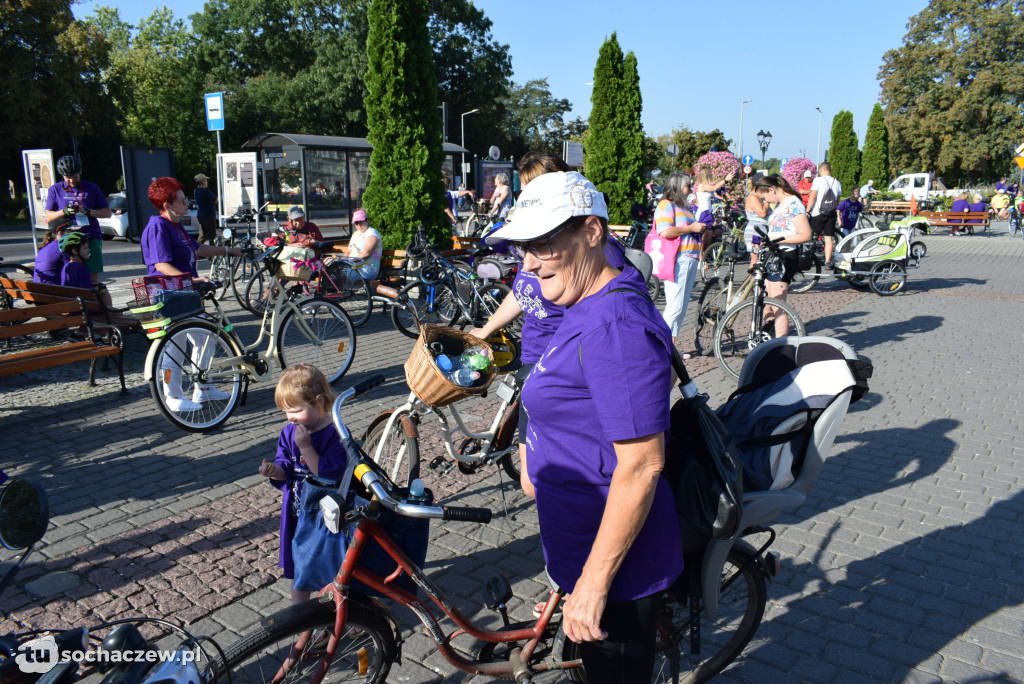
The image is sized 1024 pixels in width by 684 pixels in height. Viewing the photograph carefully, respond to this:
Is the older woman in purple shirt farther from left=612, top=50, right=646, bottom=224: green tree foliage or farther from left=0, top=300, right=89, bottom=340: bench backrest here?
left=612, top=50, right=646, bottom=224: green tree foliage

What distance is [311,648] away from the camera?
7.16ft

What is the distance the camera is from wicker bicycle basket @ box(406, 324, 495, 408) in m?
3.52

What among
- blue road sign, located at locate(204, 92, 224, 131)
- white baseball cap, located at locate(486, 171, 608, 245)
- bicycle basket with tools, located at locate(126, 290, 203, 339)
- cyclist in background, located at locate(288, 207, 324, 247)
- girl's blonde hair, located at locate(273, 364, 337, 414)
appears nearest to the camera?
white baseball cap, located at locate(486, 171, 608, 245)

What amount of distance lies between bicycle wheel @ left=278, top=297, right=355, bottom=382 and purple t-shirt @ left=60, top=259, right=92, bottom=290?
2.64 metres

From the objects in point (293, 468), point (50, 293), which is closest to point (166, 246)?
point (50, 293)

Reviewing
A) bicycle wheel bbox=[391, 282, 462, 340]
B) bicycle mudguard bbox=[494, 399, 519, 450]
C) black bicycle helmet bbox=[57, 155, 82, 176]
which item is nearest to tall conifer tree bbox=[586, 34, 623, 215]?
bicycle wheel bbox=[391, 282, 462, 340]

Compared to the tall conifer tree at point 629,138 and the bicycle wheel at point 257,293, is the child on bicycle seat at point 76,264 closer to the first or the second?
the bicycle wheel at point 257,293

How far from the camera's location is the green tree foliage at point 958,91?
4772cm

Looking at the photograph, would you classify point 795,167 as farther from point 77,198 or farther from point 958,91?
point 958,91

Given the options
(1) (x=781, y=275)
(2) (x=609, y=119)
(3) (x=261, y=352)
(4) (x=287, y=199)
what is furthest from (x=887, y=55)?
(3) (x=261, y=352)

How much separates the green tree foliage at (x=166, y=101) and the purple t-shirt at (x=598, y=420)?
4166 cm

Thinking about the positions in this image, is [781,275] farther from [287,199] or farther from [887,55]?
[887,55]

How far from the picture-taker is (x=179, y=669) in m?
1.41

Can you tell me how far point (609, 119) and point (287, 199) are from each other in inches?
337
